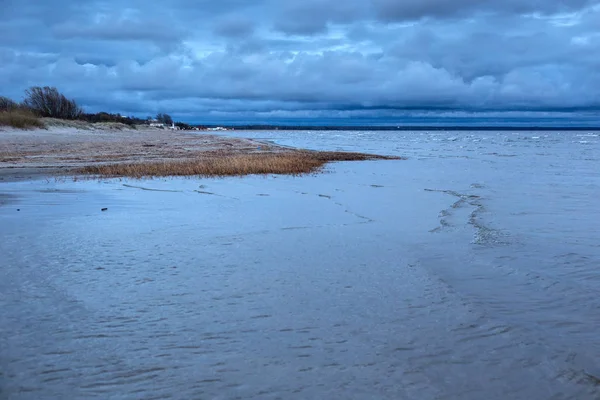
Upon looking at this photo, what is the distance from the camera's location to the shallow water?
5105mm

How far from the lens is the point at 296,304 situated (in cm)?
718

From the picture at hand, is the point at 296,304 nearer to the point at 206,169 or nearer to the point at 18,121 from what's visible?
the point at 206,169

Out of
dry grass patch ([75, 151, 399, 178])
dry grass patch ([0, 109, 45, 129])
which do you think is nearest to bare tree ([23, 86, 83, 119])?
dry grass patch ([0, 109, 45, 129])

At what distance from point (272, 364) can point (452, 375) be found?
1.75 metres

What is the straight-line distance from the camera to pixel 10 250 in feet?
32.3

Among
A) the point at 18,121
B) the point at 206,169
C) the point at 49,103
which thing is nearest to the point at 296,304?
the point at 206,169

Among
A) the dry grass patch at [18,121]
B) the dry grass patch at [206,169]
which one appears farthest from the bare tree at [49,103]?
the dry grass patch at [206,169]

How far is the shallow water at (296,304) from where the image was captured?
511cm

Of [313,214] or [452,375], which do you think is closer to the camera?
[452,375]

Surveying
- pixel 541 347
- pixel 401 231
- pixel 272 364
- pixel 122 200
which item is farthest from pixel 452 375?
pixel 122 200

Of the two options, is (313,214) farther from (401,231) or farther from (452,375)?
(452,375)

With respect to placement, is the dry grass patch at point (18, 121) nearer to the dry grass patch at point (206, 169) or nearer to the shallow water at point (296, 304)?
the dry grass patch at point (206, 169)

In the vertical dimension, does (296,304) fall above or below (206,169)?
below

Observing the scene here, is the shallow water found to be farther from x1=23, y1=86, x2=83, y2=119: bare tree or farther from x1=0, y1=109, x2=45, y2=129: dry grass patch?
x1=23, y1=86, x2=83, y2=119: bare tree
